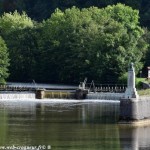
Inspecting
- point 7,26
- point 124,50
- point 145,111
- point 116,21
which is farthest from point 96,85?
point 145,111

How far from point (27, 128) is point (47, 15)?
10423cm

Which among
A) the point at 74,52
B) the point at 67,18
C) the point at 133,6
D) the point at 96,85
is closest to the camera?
the point at 96,85

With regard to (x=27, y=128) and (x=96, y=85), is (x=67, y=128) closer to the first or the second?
(x=27, y=128)

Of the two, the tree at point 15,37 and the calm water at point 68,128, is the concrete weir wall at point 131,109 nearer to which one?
the calm water at point 68,128

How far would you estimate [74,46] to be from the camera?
143500 mm

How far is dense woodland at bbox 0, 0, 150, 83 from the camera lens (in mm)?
136375

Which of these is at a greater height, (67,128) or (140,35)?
(140,35)

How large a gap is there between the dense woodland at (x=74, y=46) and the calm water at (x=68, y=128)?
28.3 metres

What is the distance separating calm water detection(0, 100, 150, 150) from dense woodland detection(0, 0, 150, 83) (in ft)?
92.7

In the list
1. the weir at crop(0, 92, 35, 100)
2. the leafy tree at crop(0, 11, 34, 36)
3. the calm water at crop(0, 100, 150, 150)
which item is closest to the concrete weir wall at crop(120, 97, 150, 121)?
the calm water at crop(0, 100, 150, 150)

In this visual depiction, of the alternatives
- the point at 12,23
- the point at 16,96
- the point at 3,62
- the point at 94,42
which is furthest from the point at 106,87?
the point at 12,23

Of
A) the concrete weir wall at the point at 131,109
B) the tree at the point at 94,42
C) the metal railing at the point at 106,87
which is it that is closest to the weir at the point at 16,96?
the metal railing at the point at 106,87

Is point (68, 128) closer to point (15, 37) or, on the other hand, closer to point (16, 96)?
point (16, 96)

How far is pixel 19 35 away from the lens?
500 ft
